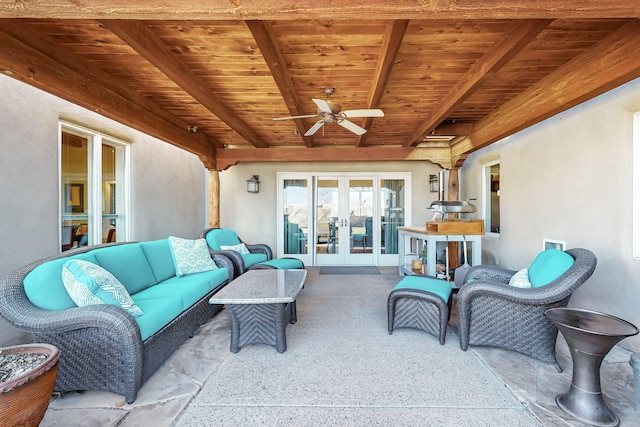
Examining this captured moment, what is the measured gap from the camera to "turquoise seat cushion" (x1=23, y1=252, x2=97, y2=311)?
1936 mm

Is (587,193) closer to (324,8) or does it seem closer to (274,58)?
(324,8)

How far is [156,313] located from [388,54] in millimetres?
2702

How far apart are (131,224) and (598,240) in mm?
5747

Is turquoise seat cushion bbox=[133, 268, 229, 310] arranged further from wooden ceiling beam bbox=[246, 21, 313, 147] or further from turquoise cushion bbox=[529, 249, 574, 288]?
turquoise cushion bbox=[529, 249, 574, 288]

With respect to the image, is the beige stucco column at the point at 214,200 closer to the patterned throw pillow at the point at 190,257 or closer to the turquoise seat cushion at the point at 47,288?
the patterned throw pillow at the point at 190,257

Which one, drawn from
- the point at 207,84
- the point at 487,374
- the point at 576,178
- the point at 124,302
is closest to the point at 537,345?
the point at 487,374

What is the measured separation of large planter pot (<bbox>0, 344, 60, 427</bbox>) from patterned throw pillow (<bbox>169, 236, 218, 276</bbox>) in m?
1.92

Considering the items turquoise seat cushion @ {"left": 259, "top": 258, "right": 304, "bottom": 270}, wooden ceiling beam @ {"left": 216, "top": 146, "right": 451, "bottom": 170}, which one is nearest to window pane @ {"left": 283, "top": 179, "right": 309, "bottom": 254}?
wooden ceiling beam @ {"left": 216, "top": 146, "right": 451, "bottom": 170}

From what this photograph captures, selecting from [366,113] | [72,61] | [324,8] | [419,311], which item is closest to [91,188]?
[72,61]

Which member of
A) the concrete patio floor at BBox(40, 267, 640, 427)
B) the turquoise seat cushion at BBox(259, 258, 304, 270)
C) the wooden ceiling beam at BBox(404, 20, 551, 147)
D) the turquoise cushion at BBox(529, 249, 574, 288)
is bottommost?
the concrete patio floor at BBox(40, 267, 640, 427)

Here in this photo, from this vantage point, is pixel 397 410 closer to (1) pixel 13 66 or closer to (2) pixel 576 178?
(2) pixel 576 178

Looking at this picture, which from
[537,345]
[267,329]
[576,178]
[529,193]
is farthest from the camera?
[529,193]

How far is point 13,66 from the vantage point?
2.16 meters

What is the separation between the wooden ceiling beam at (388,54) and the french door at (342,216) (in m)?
3.19
